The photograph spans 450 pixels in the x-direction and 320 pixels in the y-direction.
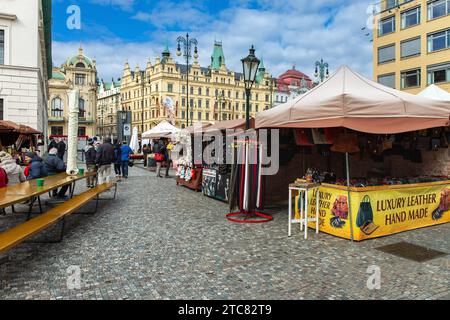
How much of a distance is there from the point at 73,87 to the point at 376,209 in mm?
74270

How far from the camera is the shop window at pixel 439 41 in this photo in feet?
106

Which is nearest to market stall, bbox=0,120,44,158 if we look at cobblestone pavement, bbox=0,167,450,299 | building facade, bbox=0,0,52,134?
building facade, bbox=0,0,52,134

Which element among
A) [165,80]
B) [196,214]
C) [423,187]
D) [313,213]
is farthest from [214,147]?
[165,80]

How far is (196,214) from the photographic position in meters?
8.66

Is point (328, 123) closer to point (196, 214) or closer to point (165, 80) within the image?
point (196, 214)

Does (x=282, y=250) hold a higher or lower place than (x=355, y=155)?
lower

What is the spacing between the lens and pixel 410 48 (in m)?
36.1

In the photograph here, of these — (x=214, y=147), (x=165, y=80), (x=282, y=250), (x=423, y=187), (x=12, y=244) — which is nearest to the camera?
(x=12, y=244)

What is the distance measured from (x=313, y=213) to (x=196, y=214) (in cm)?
295

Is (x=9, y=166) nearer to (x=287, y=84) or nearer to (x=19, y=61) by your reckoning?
(x=19, y=61)

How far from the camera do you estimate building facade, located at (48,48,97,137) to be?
70.6 meters

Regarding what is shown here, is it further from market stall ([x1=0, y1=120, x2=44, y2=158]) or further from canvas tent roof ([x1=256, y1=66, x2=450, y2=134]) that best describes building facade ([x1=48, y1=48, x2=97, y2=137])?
canvas tent roof ([x1=256, y1=66, x2=450, y2=134])

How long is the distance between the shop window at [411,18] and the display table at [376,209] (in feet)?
114

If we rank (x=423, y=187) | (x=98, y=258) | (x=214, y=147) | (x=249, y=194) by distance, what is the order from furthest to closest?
(x=214, y=147) < (x=249, y=194) < (x=423, y=187) < (x=98, y=258)
